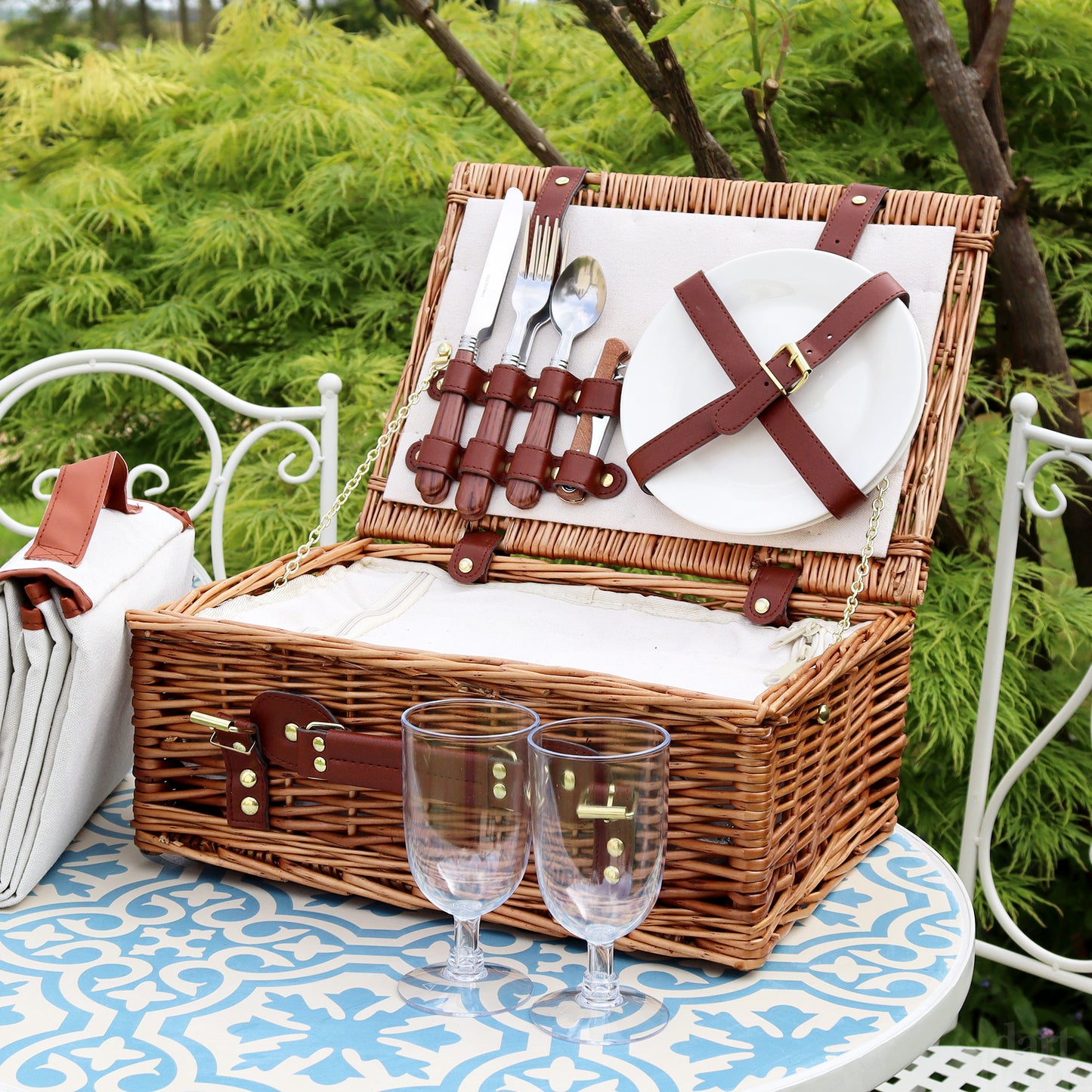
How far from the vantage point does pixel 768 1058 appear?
2.59 feet

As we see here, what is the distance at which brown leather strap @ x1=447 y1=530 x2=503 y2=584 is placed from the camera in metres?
1.41

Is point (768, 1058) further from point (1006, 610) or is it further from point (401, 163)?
point (401, 163)

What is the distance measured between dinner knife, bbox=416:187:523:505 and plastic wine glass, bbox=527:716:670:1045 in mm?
687

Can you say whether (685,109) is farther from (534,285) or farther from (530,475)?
(530,475)

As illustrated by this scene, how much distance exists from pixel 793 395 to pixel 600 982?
73 cm

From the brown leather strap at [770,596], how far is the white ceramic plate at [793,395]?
0.05 meters

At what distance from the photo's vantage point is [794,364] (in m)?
1.30

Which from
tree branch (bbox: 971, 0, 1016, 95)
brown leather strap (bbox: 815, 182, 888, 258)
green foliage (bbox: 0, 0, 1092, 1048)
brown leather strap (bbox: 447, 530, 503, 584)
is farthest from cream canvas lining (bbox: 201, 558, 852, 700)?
tree branch (bbox: 971, 0, 1016, 95)

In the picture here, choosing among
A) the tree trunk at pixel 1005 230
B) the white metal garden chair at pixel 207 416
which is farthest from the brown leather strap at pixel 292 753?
the tree trunk at pixel 1005 230

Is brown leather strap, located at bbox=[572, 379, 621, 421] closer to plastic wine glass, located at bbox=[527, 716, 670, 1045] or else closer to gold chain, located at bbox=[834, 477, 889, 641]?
gold chain, located at bbox=[834, 477, 889, 641]

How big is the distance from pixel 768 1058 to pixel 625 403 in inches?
31.3

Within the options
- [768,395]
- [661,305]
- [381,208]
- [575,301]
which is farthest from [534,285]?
[381,208]

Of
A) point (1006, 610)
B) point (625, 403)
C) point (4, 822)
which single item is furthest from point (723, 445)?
point (4, 822)

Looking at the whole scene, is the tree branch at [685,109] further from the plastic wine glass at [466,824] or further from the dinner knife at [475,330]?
the plastic wine glass at [466,824]
